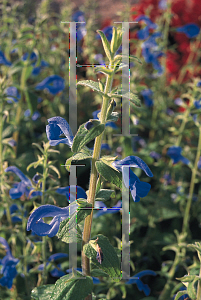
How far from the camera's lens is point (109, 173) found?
3.17 feet

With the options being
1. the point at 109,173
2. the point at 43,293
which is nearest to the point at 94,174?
the point at 109,173

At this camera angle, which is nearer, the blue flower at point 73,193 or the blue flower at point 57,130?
the blue flower at point 57,130

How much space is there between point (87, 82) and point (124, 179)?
332 millimetres

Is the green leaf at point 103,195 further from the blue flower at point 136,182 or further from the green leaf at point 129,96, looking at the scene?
the green leaf at point 129,96

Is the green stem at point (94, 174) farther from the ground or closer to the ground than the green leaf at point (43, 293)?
farther from the ground

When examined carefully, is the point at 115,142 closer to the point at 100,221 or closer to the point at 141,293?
the point at 100,221

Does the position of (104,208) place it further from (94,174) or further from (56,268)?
(56,268)

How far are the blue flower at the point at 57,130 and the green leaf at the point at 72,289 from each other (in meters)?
0.46

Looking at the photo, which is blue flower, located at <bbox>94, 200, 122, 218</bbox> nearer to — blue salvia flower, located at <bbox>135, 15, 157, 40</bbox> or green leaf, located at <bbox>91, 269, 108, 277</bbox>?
green leaf, located at <bbox>91, 269, 108, 277</bbox>

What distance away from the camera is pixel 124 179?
3.20 feet

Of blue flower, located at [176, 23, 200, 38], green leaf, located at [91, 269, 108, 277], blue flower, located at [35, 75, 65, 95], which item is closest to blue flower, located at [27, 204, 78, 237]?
green leaf, located at [91, 269, 108, 277]

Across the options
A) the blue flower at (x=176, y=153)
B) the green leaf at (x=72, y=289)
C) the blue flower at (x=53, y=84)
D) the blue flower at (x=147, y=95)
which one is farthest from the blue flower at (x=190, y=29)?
the green leaf at (x=72, y=289)

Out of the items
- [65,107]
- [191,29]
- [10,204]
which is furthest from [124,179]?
[191,29]

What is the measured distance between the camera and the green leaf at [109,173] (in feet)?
3.15
